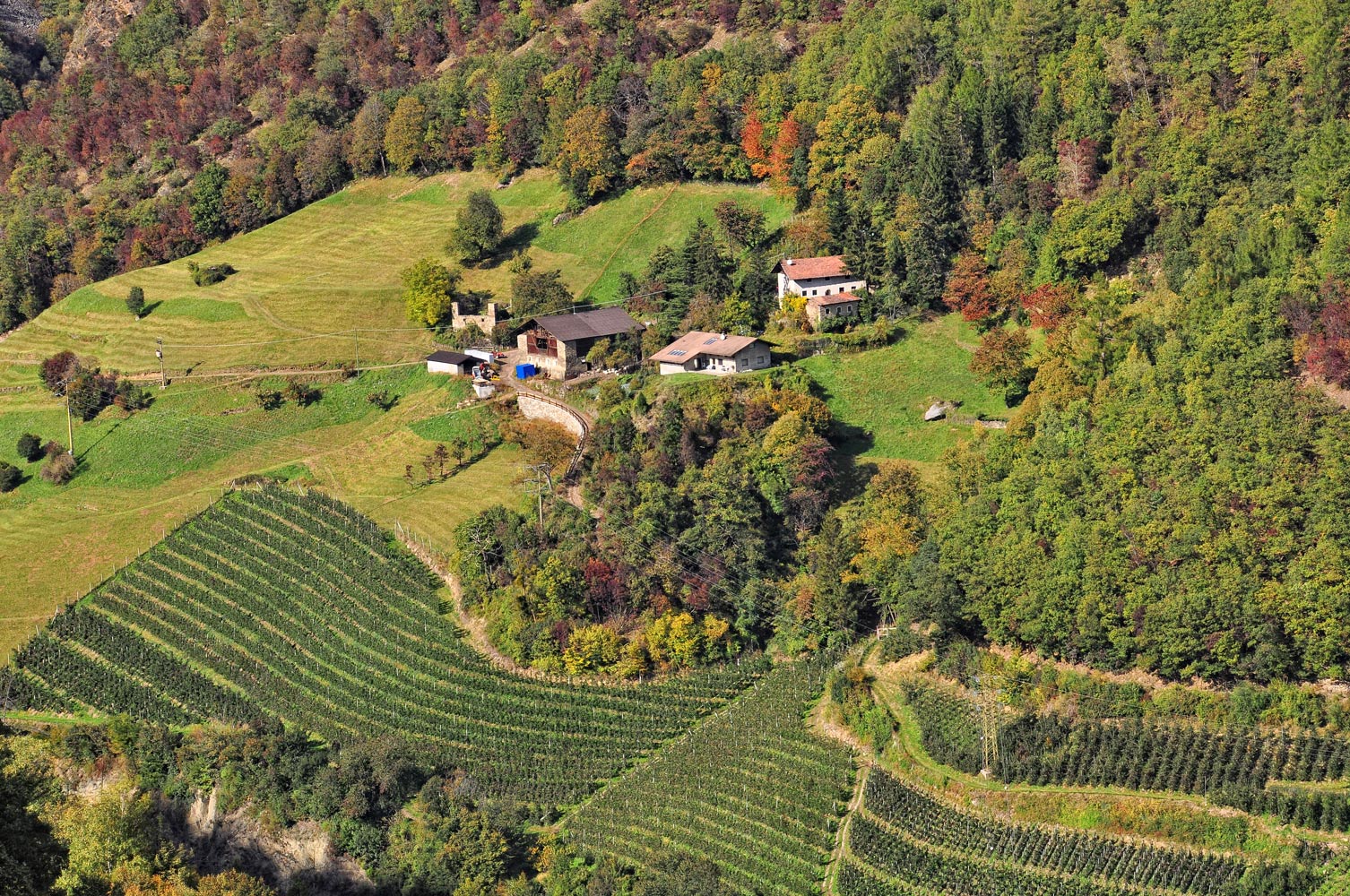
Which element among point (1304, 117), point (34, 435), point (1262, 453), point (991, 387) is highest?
point (1304, 117)

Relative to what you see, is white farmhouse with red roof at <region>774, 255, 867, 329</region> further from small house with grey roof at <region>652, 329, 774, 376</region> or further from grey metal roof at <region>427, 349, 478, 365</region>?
grey metal roof at <region>427, 349, 478, 365</region>

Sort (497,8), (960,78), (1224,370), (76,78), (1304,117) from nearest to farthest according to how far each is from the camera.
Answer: (1224,370)
(1304,117)
(960,78)
(497,8)
(76,78)

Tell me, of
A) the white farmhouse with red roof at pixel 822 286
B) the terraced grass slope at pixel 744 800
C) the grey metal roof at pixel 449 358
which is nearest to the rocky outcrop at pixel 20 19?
the grey metal roof at pixel 449 358

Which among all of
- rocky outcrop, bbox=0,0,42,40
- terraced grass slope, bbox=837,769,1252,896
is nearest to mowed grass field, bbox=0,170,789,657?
terraced grass slope, bbox=837,769,1252,896

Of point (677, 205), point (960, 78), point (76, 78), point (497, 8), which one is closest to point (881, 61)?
point (960, 78)

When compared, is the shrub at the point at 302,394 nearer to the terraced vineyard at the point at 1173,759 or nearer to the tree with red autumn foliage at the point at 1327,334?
the terraced vineyard at the point at 1173,759

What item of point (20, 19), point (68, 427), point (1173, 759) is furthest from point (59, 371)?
point (20, 19)

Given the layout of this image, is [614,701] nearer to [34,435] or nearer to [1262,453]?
[1262,453]

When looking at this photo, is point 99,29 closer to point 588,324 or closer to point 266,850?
point 588,324
